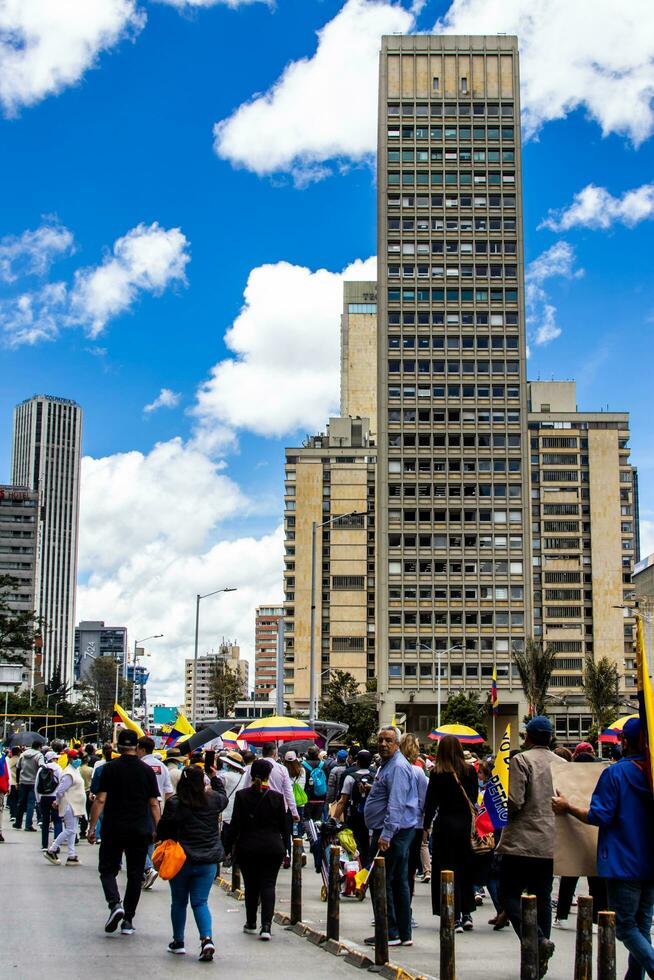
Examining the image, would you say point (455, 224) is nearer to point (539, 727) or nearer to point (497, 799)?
point (497, 799)

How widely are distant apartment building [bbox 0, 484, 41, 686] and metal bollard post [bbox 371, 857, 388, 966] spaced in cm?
17615

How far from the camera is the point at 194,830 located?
10.5m

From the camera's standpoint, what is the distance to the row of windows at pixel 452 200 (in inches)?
4075

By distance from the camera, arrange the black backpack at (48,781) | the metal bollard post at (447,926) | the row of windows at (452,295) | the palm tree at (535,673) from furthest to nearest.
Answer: the row of windows at (452,295), the palm tree at (535,673), the black backpack at (48,781), the metal bollard post at (447,926)

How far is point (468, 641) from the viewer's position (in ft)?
329

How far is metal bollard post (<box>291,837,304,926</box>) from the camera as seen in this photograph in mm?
12242

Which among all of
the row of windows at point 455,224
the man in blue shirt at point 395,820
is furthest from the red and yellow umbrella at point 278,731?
the row of windows at point 455,224

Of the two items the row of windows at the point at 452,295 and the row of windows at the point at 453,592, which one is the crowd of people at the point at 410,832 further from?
the row of windows at the point at 452,295

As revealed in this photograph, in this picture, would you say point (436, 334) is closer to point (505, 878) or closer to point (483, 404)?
point (483, 404)

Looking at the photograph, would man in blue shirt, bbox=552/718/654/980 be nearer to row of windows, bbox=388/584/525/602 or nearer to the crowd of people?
the crowd of people

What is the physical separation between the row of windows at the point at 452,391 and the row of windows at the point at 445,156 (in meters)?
19.5

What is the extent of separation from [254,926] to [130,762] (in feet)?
6.82

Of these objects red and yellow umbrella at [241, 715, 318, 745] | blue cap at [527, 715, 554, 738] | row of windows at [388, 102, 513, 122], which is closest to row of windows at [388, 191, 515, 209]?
row of windows at [388, 102, 513, 122]

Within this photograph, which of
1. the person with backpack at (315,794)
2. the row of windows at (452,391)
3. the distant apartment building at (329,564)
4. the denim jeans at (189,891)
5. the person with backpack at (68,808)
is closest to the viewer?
the denim jeans at (189,891)
